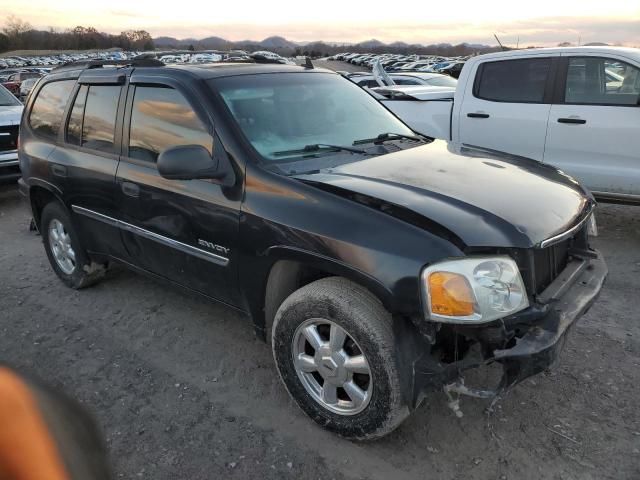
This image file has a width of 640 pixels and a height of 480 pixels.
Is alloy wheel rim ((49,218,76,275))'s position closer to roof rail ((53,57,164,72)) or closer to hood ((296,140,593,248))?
roof rail ((53,57,164,72))

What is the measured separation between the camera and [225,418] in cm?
310

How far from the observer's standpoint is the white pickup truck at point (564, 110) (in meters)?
5.40

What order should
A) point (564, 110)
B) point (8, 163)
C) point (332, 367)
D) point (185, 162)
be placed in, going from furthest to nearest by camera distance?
point (8, 163) → point (564, 110) → point (185, 162) → point (332, 367)

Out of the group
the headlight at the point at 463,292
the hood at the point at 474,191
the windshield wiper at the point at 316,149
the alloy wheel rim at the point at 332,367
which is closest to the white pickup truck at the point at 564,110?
the hood at the point at 474,191

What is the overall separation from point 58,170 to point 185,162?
195cm

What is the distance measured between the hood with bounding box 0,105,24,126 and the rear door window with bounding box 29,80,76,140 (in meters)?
4.03

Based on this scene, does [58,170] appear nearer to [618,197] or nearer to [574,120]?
[574,120]

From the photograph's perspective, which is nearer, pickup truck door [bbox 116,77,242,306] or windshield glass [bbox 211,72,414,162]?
pickup truck door [bbox 116,77,242,306]

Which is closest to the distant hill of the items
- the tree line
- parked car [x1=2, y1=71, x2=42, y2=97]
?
the tree line

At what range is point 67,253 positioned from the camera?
481cm

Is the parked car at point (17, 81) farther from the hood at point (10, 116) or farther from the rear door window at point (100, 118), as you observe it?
the rear door window at point (100, 118)

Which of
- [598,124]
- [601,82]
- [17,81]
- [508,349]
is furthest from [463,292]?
[17,81]

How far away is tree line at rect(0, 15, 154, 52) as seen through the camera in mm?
95000

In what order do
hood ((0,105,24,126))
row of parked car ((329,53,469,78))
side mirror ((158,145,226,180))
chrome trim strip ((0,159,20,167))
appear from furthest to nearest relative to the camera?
row of parked car ((329,53,469,78)), hood ((0,105,24,126)), chrome trim strip ((0,159,20,167)), side mirror ((158,145,226,180))
